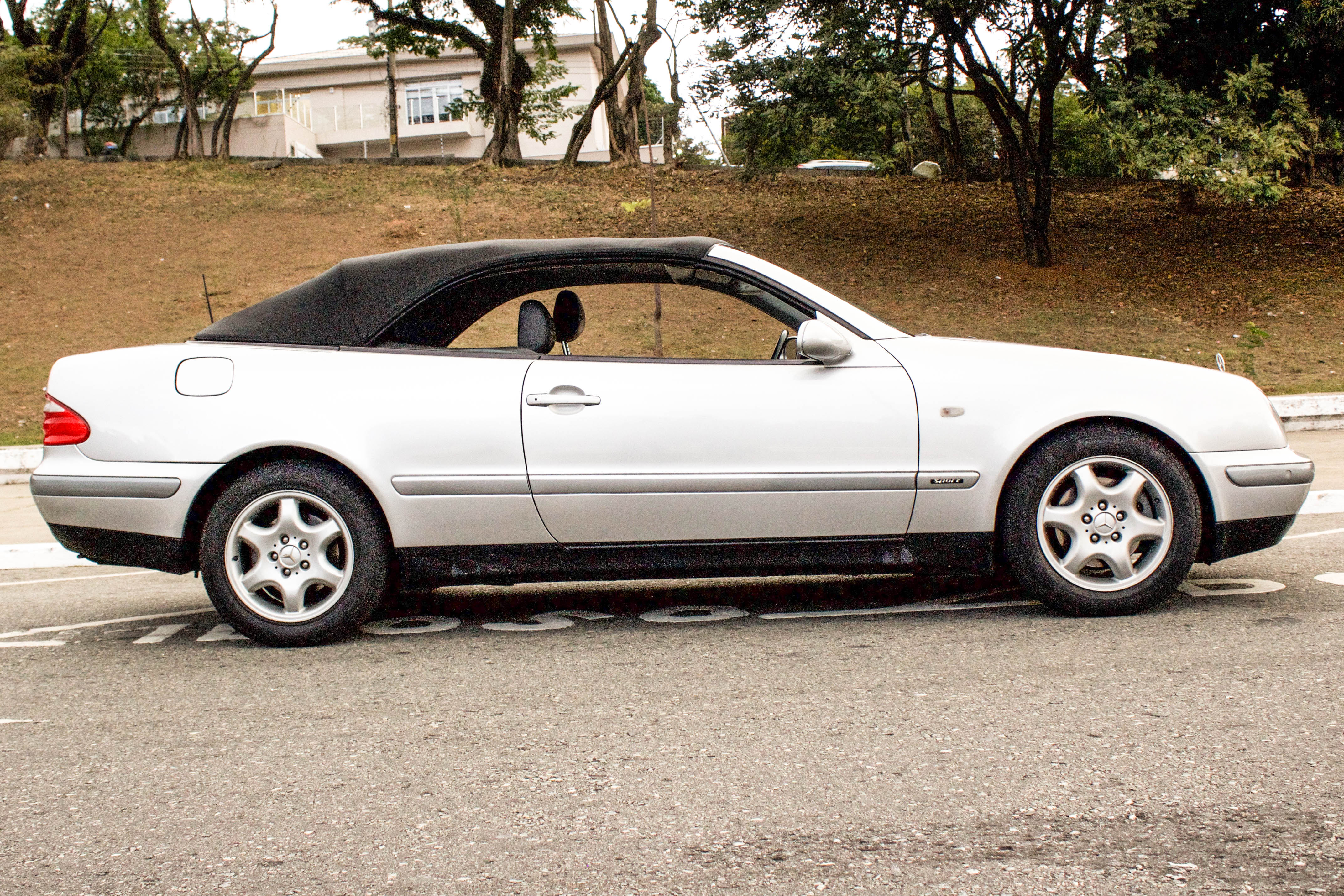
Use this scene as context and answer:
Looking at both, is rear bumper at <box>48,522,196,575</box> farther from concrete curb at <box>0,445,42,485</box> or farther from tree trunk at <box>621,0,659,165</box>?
tree trunk at <box>621,0,659,165</box>

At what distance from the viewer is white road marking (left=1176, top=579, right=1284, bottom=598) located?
4922 millimetres

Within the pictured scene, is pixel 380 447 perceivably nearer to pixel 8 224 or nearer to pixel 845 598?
pixel 845 598

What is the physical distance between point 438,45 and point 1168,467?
34.2 meters

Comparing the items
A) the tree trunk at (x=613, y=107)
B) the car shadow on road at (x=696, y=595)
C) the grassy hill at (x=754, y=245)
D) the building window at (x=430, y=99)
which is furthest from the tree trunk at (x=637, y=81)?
the building window at (x=430, y=99)

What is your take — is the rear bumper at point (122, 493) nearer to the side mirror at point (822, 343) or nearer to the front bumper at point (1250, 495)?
the side mirror at point (822, 343)

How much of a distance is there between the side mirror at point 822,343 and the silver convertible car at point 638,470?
0.03ft

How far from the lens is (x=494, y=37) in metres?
29.1

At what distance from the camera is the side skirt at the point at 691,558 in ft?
14.5

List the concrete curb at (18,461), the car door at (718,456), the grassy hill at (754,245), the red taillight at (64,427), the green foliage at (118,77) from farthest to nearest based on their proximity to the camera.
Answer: the green foliage at (118,77) < the grassy hill at (754,245) < the concrete curb at (18,461) < the red taillight at (64,427) < the car door at (718,456)

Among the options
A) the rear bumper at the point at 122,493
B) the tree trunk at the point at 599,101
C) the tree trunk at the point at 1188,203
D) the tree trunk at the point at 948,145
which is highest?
the tree trunk at the point at 599,101

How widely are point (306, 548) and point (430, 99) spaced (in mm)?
55409

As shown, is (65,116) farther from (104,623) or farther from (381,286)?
(381,286)

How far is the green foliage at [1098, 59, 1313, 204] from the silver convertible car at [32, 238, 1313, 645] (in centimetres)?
1295

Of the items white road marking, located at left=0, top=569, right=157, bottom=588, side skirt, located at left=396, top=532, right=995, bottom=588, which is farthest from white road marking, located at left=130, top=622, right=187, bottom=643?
white road marking, located at left=0, top=569, right=157, bottom=588
